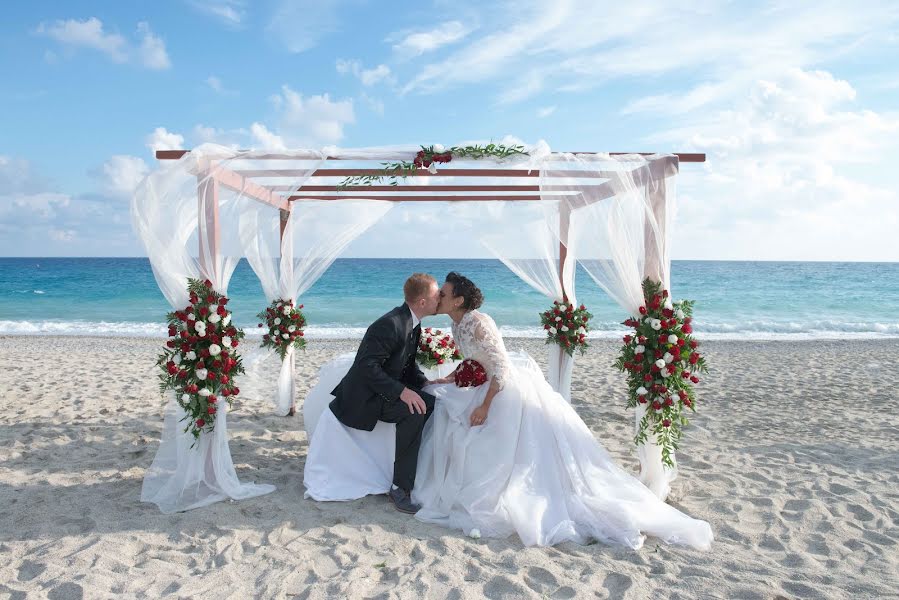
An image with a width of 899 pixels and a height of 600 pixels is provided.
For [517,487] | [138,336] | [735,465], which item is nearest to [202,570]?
[517,487]

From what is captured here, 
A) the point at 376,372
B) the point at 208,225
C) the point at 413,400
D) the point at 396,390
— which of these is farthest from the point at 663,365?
the point at 208,225

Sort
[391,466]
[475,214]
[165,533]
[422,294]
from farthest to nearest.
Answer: [475,214] → [391,466] → [422,294] → [165,533]

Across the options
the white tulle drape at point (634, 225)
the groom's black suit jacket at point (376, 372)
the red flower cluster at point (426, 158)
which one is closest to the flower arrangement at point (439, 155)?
the red flower cluster at point (426, 158)

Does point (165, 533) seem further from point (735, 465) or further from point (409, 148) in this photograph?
point (735, 465)

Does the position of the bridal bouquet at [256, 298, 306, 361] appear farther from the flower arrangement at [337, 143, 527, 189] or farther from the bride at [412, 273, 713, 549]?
→ the bride at [412, 273, 713, 549]

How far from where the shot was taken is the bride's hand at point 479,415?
14.7 ft

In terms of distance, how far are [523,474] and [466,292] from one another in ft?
4.46

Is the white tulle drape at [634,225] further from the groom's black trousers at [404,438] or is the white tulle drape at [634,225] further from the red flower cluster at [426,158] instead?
the groom's black trousers at [404,438]

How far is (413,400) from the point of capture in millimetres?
4523

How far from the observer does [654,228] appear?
4.88 m

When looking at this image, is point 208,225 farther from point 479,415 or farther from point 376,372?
point 479,415

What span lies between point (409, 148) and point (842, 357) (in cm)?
1175

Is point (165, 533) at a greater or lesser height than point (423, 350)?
lesser

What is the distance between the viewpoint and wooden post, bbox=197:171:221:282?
4695 millimetres
